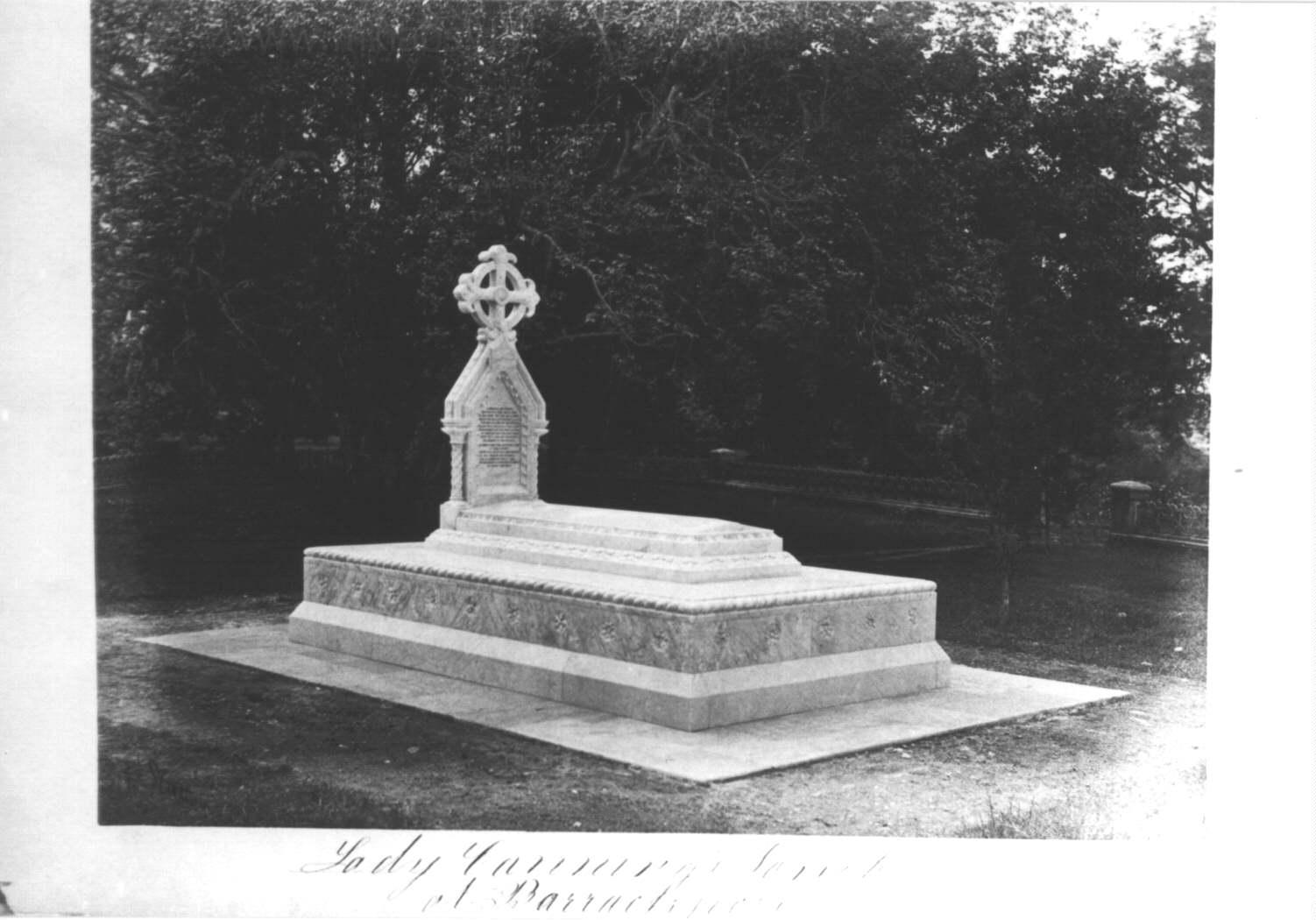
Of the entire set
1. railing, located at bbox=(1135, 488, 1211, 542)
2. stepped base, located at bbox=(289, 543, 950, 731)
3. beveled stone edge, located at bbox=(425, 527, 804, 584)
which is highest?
railing, located at bbox=(1135, 488, 1211, 542)

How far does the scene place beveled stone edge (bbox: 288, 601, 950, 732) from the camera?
871 cm

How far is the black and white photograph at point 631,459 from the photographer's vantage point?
708 centimetres

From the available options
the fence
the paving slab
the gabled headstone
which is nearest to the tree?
the fence

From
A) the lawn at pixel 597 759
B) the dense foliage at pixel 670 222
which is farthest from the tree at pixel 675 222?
the lawn at pixel 597 759

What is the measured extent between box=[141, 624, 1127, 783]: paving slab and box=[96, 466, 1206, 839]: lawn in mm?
147

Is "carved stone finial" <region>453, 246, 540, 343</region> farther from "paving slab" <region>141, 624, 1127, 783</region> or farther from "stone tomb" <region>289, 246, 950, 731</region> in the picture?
"paving slab" <region>141, 624, 1127, 783</region>

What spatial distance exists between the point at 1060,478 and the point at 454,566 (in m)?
5.70

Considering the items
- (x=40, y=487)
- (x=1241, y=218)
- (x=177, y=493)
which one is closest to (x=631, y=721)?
(x=40, y=487)

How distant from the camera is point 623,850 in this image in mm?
6762

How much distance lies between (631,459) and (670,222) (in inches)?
128
